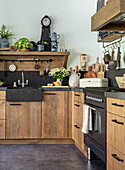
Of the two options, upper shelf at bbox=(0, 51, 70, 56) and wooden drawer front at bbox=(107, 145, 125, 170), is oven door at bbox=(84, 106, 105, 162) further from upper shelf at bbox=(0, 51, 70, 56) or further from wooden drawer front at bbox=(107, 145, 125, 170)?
upper shelf at bbox=(0, 51, 70, 56)

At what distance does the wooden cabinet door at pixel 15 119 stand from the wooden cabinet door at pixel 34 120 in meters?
0.08

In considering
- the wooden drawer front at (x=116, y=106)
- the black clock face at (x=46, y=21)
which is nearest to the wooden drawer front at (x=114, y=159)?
the wooden drawer front at (x=116, y=106)

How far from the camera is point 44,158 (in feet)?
12.2

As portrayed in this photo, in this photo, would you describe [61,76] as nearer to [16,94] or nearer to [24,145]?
[16,94]

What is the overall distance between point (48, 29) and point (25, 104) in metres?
1.51

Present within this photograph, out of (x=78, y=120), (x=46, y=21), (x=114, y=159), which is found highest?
(x=46, y=21)

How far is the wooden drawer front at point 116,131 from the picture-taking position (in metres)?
2.40

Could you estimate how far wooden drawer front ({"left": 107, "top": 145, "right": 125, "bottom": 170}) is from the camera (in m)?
2.42

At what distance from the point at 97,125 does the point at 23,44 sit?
2.41m

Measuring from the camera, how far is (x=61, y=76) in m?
5.04

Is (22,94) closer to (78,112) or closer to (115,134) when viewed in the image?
(78,112)

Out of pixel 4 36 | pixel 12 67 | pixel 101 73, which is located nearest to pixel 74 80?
pixel 101 73

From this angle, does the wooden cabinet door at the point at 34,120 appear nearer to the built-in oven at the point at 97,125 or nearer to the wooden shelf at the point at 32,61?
the wooden shelf at the point at 32,61

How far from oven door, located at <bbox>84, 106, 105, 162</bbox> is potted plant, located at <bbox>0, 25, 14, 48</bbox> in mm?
2384
